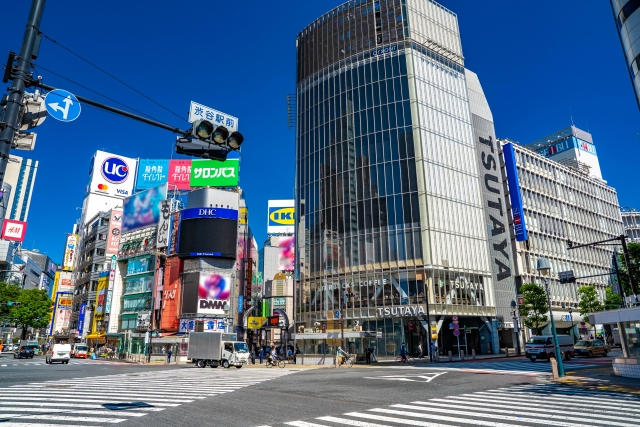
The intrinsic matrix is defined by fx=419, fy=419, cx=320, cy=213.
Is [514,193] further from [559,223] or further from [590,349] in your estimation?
[590,349]

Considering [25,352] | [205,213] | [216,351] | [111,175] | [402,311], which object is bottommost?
[25,352]

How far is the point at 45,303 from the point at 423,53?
75.6 m

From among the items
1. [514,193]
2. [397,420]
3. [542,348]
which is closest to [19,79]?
[397,420]

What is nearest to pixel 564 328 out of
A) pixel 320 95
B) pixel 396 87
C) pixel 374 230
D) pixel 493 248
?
pixel 493 248

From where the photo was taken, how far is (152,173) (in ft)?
254

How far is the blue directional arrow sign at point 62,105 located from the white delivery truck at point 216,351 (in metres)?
31.5

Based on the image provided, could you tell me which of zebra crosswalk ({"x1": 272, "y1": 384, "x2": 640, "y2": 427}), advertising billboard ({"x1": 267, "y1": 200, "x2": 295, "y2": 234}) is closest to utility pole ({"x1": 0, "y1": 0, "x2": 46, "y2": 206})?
zebra crosswalk ({"x1": 272, "y1": 384, "x2": 640, "y2": 427})

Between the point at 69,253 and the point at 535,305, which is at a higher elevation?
the point at 69,253

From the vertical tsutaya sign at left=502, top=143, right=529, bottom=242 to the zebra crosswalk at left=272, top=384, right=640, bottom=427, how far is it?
175 feet

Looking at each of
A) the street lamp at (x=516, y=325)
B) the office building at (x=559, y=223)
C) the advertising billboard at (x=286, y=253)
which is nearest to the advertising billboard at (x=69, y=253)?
the advertising billboard at (x=286, y=253)

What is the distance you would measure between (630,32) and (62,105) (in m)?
36.3

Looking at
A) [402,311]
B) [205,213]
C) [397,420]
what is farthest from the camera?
[205,213]

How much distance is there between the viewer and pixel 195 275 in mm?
60344

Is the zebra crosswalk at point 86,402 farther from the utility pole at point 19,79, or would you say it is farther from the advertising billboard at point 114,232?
the advertising billboard at point 114,232
